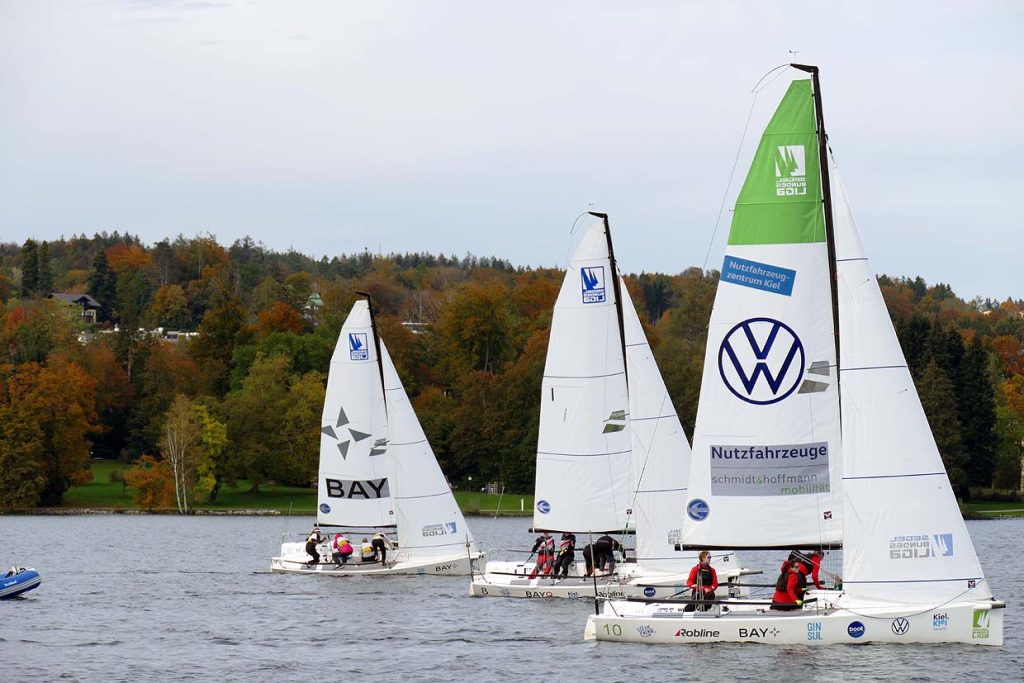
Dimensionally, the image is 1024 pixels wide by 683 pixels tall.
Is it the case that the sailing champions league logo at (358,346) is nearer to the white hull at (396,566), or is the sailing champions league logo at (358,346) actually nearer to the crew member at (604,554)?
the white hull at (396,566)

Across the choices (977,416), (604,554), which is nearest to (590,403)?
(604,554)

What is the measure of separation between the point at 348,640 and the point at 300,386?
76.0 meters

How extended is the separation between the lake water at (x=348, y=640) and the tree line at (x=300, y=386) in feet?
142

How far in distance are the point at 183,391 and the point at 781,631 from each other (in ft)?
323

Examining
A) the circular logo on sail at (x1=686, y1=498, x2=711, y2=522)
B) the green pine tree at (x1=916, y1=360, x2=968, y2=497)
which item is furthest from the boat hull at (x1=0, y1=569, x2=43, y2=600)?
the green pine tree at (x1=916, y1=360, x2=968, y2=497)

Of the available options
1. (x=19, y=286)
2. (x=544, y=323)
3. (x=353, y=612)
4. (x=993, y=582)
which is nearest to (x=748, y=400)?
(x=353, y=612)

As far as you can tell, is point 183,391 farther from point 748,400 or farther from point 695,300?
point 748,400

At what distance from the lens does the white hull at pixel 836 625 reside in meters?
24.9

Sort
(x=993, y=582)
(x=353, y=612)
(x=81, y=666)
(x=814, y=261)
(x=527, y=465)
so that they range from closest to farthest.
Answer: (x=814, y=261) → (x=81, y=666) → (x=353, y=612) → (x=993, y=582) → (x=527, y=465)

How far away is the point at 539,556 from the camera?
3788cm

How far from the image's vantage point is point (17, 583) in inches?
1575

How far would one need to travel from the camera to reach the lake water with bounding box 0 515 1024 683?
83.8 ft

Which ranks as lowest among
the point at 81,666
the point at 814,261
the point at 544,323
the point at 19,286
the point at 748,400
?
the point at 81,666

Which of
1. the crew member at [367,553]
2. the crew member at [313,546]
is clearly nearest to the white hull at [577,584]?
the crew member at [367,553]
